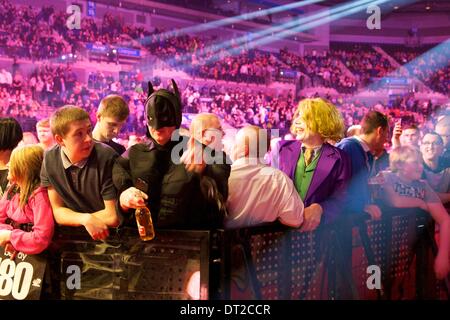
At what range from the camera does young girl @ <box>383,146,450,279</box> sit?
137 inches

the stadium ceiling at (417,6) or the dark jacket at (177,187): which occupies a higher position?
the stadium ceiling at (417,6)

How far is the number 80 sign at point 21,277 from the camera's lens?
2.81 meters

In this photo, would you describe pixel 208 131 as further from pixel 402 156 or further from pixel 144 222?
pixel 402 156

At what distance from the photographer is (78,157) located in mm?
2748

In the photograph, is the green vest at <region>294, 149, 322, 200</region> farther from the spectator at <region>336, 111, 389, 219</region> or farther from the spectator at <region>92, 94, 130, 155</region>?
the spectator at <region>92, 94, 130, 155</region>

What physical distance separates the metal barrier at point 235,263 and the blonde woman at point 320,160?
155mm

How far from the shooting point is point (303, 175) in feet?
10.3

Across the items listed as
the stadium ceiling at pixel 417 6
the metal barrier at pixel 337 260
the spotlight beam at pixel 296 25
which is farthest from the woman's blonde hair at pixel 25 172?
the stadium ceiling at pixel 417 6

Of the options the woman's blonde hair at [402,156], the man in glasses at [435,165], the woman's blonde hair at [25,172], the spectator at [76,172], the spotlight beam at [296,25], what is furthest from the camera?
the spotlight beam at [296,25]

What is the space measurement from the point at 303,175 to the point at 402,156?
2.39 feet

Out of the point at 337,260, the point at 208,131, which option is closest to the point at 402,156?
the point at 337,260

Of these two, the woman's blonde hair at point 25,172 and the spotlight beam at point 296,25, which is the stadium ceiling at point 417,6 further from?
the woman's blonde hair at point 25,172

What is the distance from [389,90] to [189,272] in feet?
69.4

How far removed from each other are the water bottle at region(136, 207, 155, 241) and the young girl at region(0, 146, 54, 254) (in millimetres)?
556
